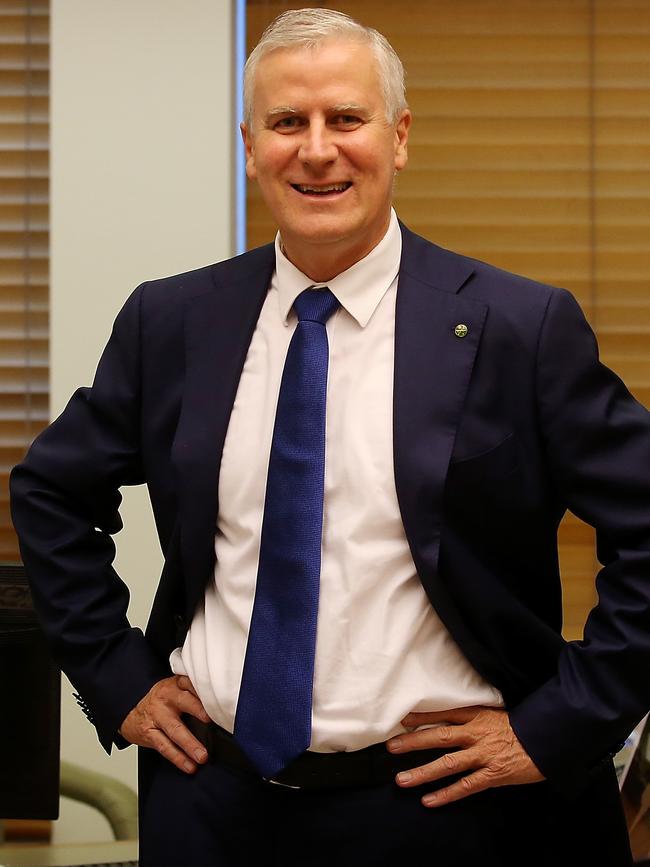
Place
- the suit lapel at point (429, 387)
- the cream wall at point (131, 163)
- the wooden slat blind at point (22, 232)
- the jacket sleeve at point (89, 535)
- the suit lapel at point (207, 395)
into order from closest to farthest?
1. the suit lapel at point (429, 387)
2. the suit lapel at point (207, 395)
3. the jacket sleeve at point (89, 535)
4. the cream wall at point (131, 163)
5. the wooden slat blind at point (22, 232)

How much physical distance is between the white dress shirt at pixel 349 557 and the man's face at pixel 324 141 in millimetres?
80

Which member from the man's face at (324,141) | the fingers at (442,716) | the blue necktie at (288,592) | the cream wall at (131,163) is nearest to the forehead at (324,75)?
the man's face at (324,141)

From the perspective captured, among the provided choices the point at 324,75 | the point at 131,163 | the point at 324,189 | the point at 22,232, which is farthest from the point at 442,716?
the point at 22,232

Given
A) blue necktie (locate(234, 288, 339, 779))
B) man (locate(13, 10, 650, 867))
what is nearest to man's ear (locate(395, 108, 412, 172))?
man (locate(13, 10, 650, 867))

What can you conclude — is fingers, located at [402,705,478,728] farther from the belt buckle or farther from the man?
the belt buckle

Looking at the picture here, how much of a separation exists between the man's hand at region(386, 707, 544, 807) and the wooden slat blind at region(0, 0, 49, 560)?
1.64 m

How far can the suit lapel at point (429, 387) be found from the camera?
1297mm

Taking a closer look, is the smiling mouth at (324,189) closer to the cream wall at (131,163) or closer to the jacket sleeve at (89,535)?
the jacket sleeve at (89,535)

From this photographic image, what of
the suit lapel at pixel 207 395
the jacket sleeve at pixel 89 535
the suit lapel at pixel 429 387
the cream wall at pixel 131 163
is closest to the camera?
the suit lapel at pixel 429 387

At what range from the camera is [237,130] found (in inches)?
102

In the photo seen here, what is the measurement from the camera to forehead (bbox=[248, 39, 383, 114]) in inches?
53.4

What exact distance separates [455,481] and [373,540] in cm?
12

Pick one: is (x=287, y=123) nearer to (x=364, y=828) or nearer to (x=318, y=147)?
(x=318, y=147)

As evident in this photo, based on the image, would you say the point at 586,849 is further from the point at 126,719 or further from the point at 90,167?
the point at 90,167
